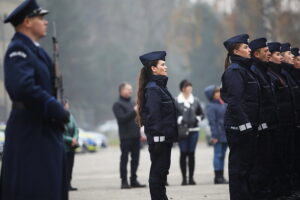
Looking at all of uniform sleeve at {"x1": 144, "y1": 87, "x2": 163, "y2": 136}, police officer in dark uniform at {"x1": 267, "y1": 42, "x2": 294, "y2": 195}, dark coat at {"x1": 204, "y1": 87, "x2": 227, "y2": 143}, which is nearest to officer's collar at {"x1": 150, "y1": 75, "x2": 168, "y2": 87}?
uniform sleeve at {"x1": 144, "y1": 87, "x2": 163, "y2": 136}

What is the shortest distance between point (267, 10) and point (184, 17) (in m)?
13.9

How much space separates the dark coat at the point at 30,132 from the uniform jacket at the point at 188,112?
913cm

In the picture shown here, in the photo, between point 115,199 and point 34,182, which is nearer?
point 34,182

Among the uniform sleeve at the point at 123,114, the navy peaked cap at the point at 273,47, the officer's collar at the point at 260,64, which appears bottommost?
the uniform sleeve at the point at 123,114

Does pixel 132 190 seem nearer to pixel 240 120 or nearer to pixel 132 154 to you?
pixel 132 154

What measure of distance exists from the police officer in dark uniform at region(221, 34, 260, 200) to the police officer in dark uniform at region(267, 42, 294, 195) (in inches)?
58.2

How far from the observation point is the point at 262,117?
35.6ft

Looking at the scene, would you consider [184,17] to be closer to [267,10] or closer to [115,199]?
[267,10]

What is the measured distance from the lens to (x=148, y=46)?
7756 cm

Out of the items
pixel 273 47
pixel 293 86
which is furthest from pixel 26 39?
pixel 293 86

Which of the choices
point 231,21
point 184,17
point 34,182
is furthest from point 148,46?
point 34,182

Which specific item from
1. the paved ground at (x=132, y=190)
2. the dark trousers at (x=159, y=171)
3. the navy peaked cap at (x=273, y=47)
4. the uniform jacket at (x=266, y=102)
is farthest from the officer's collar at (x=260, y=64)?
the paved ground at (x=132, y=190)

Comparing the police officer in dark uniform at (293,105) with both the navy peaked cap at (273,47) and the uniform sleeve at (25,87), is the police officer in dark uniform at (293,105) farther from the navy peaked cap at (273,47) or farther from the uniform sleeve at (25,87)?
the uniform sleeve at (25,87)

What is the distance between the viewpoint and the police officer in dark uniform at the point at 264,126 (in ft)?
35.9
